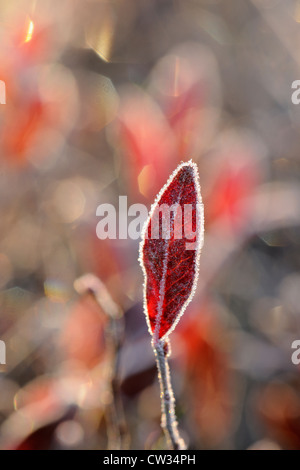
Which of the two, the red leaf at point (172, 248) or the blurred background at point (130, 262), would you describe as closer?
the red leaf at point (172, 248)

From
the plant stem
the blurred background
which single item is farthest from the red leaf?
the blurred background

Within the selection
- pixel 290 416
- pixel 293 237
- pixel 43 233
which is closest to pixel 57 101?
pixel 43 233

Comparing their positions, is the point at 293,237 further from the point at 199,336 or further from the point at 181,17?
the point at 181,17

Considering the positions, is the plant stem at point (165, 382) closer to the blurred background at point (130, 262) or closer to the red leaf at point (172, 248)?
the red leaf at point (172, 248)

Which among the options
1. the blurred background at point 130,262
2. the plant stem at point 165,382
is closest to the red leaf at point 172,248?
the plant stem at point 165,382

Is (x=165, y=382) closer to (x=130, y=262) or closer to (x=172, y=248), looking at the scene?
(x=172, y=248)

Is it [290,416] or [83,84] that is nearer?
[290,416]
